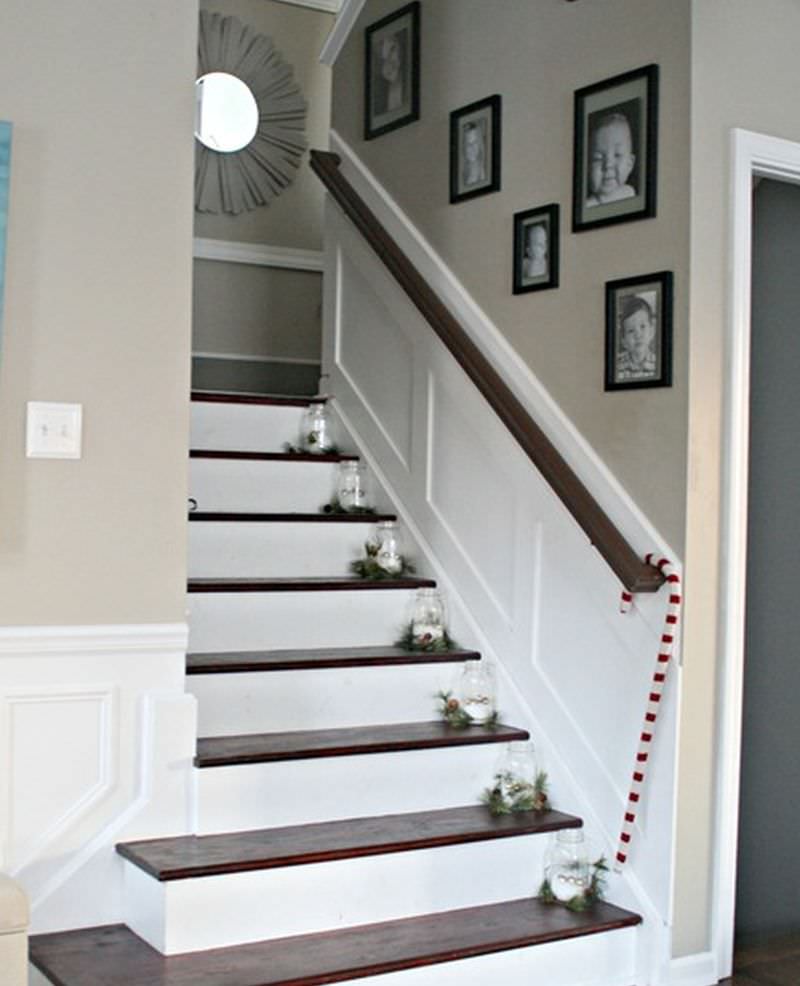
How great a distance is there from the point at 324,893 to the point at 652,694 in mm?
938

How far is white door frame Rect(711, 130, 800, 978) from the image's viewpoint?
11.0 ft

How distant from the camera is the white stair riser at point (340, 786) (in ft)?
10.8

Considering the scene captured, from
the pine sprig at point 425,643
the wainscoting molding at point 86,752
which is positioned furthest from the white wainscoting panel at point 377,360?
the wainscoting molding at point 86,752

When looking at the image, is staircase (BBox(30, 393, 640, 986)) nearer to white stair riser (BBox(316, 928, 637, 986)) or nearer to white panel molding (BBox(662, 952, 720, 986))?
white stair riser (BBox(316, 928, 637, 986))

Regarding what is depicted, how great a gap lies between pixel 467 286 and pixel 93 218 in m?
1.37

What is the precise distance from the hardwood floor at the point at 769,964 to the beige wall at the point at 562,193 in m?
1.14

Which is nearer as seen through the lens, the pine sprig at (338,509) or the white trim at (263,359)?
the pine sprig at (338,509)

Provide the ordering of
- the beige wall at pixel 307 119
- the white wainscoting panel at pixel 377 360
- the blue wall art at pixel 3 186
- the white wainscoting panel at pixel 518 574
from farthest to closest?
the beige wall at pixel 307 119
the white wainscoting panel at pixel 377 360
the white wainscoting panel at pixel 518 574
the blue wall art at pixel 3 186

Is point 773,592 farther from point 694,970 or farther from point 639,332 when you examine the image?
point 694,970

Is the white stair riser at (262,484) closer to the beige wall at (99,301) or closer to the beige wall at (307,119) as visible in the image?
the beige wall at (99,301)

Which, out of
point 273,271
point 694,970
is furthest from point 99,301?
point 273,271

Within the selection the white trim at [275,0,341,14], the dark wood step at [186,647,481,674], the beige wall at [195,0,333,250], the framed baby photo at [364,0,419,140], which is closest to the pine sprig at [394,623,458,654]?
the dark wood step at [186,647,481,674]

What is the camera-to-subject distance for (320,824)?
3.39 metres

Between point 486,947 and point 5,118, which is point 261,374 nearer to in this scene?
point 5,118
